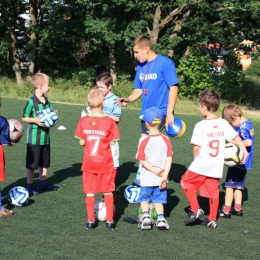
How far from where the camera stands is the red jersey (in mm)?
5660

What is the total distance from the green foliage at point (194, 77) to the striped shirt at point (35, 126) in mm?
22423

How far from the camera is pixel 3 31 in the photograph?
3928 centimetres

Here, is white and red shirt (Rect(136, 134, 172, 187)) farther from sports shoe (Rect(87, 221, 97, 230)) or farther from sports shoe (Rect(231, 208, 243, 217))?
sports shoe (Rect(231, 208, 243, 217))

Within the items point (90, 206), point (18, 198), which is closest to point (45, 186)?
point (18, 198)

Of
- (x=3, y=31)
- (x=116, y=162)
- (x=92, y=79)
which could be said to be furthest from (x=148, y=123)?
(x=3, y=31)

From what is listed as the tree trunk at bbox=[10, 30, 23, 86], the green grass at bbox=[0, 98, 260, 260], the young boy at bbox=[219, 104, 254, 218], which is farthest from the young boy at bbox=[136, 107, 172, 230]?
the tree trunk at bbox=[10, 30, 23, 86]

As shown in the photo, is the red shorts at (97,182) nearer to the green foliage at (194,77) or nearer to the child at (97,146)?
the child at (97,146)

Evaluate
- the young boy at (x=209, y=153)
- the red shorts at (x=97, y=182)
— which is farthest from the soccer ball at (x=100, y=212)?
the young boy at (x=209, y=153)

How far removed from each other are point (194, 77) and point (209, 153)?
78.5ft

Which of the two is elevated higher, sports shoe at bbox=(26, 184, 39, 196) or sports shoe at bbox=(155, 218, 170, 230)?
sports shoe at bbox=(155, 218, 170, 230)

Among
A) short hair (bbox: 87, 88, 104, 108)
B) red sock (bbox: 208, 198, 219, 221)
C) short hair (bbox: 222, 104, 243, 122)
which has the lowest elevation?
red sock (bbox: 208, 198, 219, 221)

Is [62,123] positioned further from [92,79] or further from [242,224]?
[92,79]

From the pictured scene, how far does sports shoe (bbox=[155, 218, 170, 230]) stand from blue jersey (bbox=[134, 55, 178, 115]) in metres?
1.65

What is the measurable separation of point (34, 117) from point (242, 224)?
3.27m
